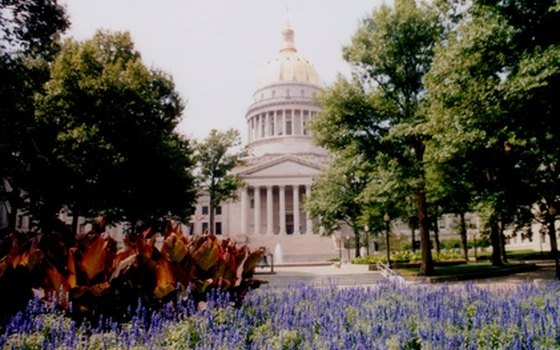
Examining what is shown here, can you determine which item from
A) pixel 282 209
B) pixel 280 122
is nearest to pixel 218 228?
pixel 282 209

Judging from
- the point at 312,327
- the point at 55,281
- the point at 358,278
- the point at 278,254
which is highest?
the point at 55,281

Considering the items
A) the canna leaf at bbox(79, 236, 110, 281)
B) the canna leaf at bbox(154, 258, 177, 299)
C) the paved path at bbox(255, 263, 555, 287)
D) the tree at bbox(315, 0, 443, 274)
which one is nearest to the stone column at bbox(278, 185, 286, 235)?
the paved path at bbox(255, 263, 555, 287)

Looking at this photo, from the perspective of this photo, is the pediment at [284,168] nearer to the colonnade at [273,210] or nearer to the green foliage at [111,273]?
the colonnade at [273,210]

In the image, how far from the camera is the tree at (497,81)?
16.1m

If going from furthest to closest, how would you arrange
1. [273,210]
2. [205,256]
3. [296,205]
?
[273,210] → [296,205] → [205,256]

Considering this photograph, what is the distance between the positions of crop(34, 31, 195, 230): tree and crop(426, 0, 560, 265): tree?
17575 millimetres

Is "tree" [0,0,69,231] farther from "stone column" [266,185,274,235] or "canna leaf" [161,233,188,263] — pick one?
"stone column" [266,185,274,235]

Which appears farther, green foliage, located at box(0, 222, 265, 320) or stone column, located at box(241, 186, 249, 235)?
stone column, located at box(241, 186, 249, 235)

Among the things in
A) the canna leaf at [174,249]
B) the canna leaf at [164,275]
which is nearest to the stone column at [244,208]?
the canna leaf at [174,249]

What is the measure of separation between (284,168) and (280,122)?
21.8 meters

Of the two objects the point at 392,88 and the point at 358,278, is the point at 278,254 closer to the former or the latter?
the point at 358,278

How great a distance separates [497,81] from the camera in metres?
17.5

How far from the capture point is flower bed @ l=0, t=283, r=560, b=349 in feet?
15.0

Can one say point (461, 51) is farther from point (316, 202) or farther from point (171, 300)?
point (316, 202)
